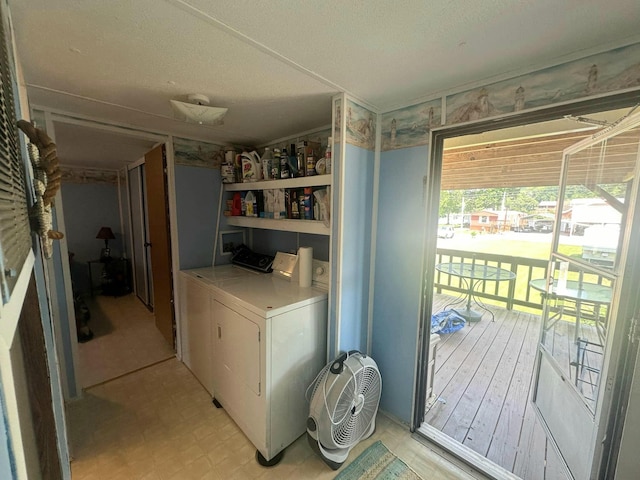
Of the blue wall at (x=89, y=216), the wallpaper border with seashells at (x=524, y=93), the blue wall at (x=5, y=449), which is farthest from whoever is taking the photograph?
the blue wall at (x=89, y=216)

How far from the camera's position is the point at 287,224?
1968 mm

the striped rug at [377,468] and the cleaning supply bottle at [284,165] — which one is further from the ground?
the cleaning supply bottle at [284,165]

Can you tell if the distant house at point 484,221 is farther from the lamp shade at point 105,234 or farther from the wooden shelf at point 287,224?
the lamp shade at point 105,234

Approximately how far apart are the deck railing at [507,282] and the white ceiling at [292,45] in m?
2.83

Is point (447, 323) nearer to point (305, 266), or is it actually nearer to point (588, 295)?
point (588, 295)

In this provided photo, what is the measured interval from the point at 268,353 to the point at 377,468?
0.93 metres

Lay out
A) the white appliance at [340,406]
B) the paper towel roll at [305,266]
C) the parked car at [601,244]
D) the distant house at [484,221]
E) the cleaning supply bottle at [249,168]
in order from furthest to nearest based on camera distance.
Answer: the distant house at [484,221], the cleaning supply bottle at [249,168], the paper towel roll at [305,266], the white appliance at [340,406], the parked car at [601,244]

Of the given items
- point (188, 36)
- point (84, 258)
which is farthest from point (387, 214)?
point (84, 258)

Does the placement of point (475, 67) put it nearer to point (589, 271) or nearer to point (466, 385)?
point (589, 271)

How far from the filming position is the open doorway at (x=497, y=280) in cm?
163

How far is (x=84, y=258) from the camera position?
4293mm

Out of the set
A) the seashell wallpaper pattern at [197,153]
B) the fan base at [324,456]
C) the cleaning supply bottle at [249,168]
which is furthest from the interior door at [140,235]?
the fan base at [324,456]

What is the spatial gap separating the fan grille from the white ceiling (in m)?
1.61

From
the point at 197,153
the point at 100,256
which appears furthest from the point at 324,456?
the point at 100,256
